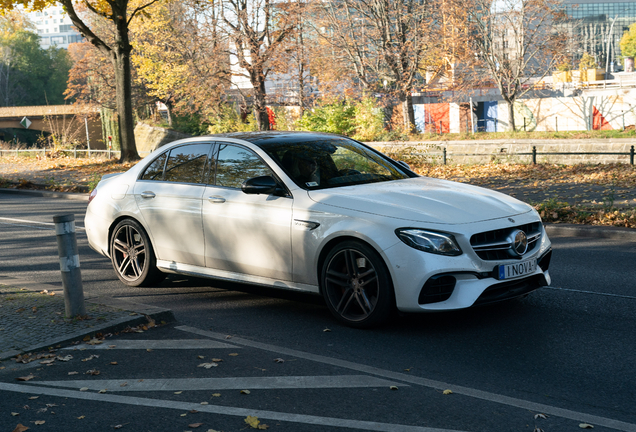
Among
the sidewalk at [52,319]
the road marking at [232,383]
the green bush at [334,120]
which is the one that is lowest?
the road marking at [232,383]

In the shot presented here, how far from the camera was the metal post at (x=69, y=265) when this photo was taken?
595 centimetres

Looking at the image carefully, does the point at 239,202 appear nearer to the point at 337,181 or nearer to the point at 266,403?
the point at 337,181

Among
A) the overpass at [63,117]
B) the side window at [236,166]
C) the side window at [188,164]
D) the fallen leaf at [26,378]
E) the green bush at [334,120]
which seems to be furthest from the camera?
the overpass at [63,117]

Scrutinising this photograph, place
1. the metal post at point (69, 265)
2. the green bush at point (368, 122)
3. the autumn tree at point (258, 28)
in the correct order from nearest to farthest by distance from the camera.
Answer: the metal post at point (69, 265) → the green bush at point (368, 122) → the autumn tree at point (258, 28)

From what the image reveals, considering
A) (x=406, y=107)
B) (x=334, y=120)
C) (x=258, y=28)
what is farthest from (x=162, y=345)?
(x=406, y=107)

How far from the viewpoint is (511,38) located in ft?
134

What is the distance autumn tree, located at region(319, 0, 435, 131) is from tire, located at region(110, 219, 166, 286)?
83.2 ft

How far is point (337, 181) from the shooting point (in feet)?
21.2

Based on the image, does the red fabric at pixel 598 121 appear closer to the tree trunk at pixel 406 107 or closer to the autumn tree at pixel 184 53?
the tree trunk at pixel 406 107

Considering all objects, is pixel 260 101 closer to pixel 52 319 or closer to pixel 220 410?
pixel 52 319

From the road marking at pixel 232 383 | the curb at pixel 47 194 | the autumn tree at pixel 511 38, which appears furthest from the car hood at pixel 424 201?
the autumn tree at pixel 511 38

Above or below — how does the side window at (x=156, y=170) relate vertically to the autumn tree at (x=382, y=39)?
below

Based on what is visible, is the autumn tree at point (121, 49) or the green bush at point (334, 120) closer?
the autumn tree at point (121, 49)

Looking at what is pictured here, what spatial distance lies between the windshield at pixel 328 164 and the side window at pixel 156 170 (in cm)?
142
